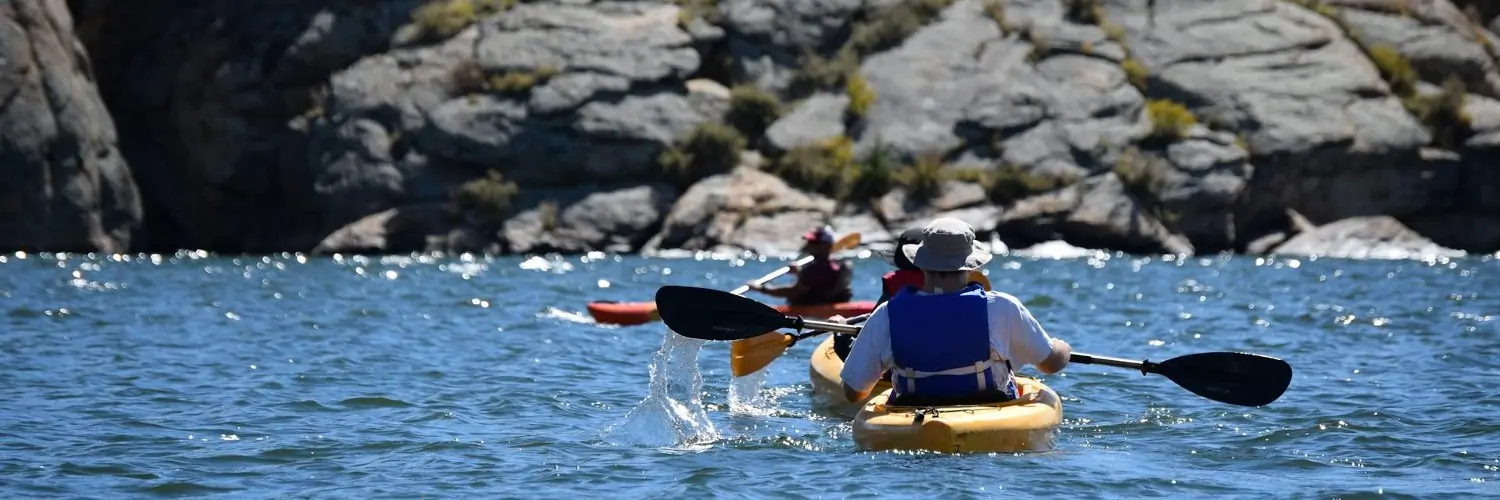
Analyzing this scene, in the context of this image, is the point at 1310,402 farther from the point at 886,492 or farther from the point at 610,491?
the point at 610,491

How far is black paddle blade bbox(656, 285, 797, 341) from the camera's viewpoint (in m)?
8.97

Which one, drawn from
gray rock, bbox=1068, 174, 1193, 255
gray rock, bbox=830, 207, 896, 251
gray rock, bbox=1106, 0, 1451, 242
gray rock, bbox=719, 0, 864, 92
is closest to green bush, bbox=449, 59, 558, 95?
gray rock, bbox=719, 0, 864, 92

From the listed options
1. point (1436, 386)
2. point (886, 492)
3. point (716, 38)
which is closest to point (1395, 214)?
point (716, 38)

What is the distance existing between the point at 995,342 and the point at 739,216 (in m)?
26.8

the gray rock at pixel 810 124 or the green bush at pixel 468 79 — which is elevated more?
the green bush at pixel 468 79

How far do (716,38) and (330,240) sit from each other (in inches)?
367

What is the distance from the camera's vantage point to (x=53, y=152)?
117 feet

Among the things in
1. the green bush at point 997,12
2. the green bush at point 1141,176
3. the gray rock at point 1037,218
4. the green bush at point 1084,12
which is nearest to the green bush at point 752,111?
the green bush at point 997,12

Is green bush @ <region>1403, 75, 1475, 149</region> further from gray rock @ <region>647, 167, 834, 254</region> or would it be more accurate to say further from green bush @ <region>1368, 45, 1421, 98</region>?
gray rock @ <region>647, 167, 834, 254</region>

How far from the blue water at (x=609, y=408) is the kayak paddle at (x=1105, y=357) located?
327 mm

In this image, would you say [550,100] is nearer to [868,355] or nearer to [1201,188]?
[1201,188]

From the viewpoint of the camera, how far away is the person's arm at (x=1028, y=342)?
765 centimetres

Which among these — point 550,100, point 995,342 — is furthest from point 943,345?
point 550,100

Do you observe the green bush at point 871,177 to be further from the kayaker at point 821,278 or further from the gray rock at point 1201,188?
the kayaker at point 821,278
